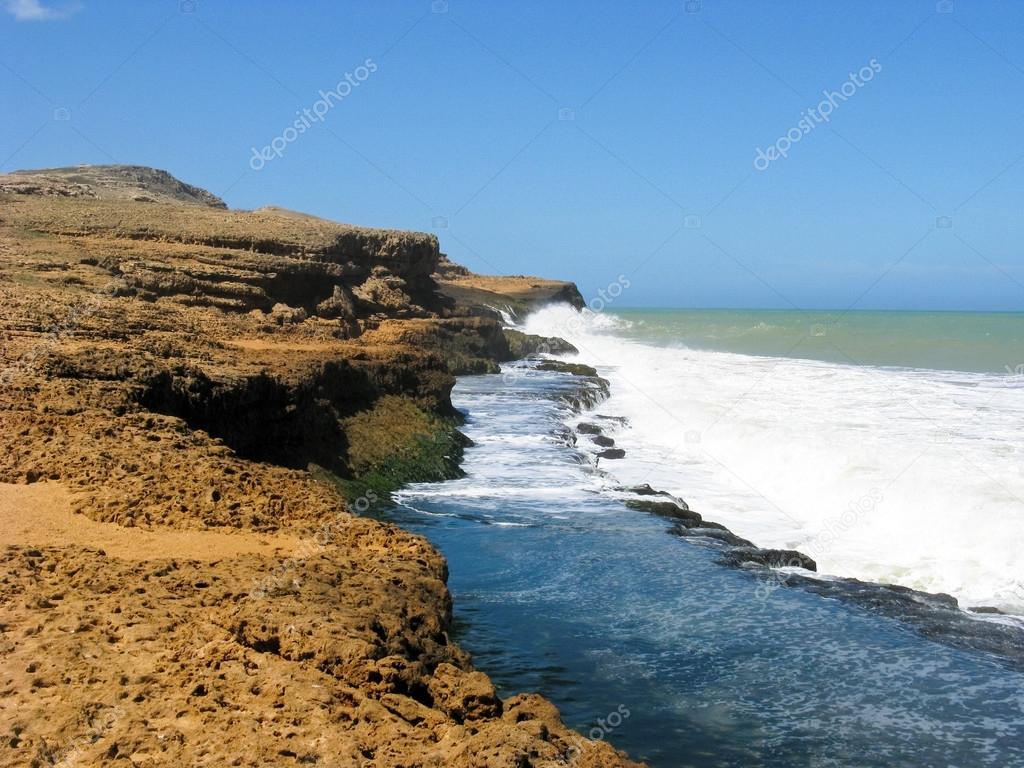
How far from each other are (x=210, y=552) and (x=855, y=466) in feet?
44.1

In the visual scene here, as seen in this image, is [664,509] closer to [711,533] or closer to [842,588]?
[711,533]

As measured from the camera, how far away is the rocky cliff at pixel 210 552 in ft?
14.9

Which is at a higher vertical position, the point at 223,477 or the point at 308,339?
the point at 308,339

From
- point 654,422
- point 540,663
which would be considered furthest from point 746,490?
point 540,663

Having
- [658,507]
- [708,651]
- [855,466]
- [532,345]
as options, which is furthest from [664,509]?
[532,345]

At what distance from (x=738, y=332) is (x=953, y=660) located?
63119 millimetres

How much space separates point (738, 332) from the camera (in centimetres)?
7006

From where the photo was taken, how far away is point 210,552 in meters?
6.95

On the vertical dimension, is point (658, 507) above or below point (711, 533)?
above

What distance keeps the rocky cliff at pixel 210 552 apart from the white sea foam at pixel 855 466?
201 inches

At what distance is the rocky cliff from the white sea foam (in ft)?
16.7

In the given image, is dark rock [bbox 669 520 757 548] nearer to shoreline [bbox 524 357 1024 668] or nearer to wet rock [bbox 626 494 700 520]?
shoreline [bbox 524 357 1024 668]

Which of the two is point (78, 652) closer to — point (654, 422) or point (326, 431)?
point (326, 431)

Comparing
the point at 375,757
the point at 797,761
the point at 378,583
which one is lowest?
the point at 797,761
